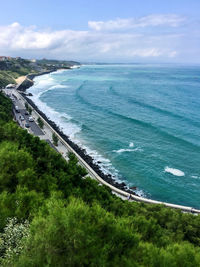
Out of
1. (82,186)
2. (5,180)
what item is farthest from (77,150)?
(5,180)

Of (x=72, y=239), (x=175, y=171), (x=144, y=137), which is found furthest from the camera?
(x=144, y=137)

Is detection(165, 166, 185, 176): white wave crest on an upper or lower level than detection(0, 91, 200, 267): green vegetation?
lower

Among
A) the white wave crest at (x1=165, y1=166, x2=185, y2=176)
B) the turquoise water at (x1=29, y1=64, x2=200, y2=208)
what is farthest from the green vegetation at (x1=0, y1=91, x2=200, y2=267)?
the white wave crest at (x1=165, y1=166, x2=185, y2=176)

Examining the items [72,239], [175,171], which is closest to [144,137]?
[175,171]

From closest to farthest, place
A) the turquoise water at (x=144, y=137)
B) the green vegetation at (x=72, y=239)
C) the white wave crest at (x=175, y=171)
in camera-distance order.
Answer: the green vegetation at (x=72, y=239) → the turquoise water at (x=144, y=137) → the white wave crest at (x=175, y=171)

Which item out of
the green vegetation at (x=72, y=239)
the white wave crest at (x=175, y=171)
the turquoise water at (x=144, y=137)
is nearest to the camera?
the green vegetation at (x=72, y=239)

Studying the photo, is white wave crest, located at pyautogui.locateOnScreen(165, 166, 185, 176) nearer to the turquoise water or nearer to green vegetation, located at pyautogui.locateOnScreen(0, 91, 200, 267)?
the turquoise water

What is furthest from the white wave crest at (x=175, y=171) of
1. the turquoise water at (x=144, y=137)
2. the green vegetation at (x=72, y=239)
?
the green vegetation at (x=72, y=239)

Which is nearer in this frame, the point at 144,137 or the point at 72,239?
the point at 72,239

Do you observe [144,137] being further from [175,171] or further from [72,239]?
[72,239]

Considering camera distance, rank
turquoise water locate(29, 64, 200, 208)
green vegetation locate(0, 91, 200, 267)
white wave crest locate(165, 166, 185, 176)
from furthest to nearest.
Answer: white wave crest locate(165, 166, 185, 176) < turquoise water locate(29, 64, 200, 208) < green vegetation locate(0, 91, 200, 267)

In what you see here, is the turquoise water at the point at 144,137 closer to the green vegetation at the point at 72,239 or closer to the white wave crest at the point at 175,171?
the white wave crest at the point at 175,171
